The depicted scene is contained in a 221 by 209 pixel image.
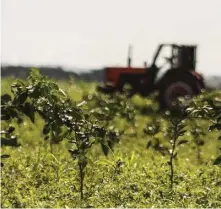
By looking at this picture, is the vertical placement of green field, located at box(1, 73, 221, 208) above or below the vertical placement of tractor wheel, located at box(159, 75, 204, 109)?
below

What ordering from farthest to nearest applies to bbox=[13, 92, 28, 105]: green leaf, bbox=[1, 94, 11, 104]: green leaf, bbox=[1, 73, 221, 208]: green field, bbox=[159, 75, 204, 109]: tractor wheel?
bbox=[159, 75, 204, 109]: tractor wheel
bbox=[1, 73, 221, 208]: green field
bbox=[1, 94, 11, 104]: green leaf
bbox=[13, 92, 28, 105]: green leaf

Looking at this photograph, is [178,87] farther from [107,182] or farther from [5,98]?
[5,98]

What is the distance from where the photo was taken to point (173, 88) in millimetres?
11023

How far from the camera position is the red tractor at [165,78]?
36.2 ft

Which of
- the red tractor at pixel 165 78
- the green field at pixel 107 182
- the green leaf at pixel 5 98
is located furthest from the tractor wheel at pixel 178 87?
the green leaf at pixel 5 98

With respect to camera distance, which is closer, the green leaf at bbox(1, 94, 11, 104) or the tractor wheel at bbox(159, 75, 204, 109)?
the green leaf at bbox(1, 94, 11, 104)

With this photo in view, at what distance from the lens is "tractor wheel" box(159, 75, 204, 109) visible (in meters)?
11.0

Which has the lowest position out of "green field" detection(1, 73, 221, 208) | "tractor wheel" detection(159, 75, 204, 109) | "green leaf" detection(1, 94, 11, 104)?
"green field" detection(1, 73, 221, 208)

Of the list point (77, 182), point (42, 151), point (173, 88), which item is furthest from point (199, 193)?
point (173, 88)

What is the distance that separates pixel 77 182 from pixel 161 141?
93.3 inches

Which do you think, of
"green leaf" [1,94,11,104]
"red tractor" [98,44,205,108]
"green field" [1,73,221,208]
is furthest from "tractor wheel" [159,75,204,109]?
"green leaf" [1,94,11,104]

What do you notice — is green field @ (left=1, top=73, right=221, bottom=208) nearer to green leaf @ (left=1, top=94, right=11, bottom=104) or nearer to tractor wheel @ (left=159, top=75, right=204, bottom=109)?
green leaf @ (left=1, top=94, right=11, bottom=104)

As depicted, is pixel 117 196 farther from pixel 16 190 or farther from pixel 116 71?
pixel 116 71

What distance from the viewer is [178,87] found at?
36.2 ft
